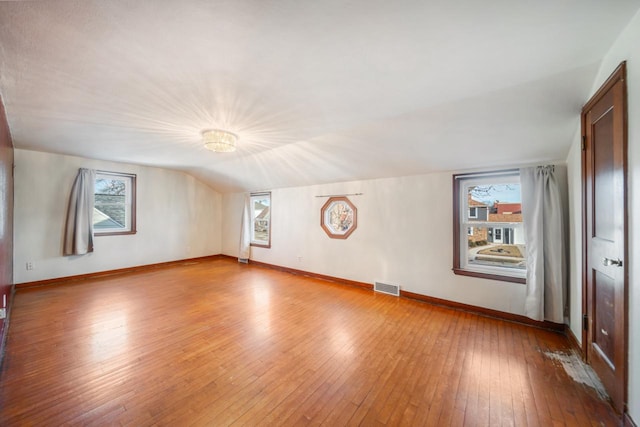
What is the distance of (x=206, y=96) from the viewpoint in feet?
6.26

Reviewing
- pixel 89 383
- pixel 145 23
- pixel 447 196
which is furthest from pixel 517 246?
pixel 89 383

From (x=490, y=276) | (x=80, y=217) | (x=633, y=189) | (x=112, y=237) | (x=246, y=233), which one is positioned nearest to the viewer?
(x=633, y=189)

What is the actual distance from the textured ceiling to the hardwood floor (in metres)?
2.15

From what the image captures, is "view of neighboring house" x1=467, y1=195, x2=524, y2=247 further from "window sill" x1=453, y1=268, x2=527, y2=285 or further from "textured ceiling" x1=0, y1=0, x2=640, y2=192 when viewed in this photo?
"textured ceiling" x1=0, y1=0, x2=640, y2=192

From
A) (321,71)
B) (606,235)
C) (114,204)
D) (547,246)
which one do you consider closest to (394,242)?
(547,246)

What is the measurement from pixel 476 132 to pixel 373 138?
1.06m

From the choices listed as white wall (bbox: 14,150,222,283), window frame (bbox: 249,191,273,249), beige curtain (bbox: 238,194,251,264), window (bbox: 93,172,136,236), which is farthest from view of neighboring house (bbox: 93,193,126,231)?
window frame (bbox: 249,191,273,249)

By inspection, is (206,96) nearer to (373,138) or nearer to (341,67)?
(341,67)

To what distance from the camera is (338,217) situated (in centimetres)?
449

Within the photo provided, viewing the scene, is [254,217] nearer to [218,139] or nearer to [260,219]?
[260,219]

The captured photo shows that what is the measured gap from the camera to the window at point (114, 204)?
453 cm

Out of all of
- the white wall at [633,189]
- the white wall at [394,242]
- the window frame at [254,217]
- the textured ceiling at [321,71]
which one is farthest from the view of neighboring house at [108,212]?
the white wall at [633,189]

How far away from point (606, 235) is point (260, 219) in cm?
563

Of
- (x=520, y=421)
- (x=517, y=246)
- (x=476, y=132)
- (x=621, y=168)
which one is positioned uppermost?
(x=476, y=132)
